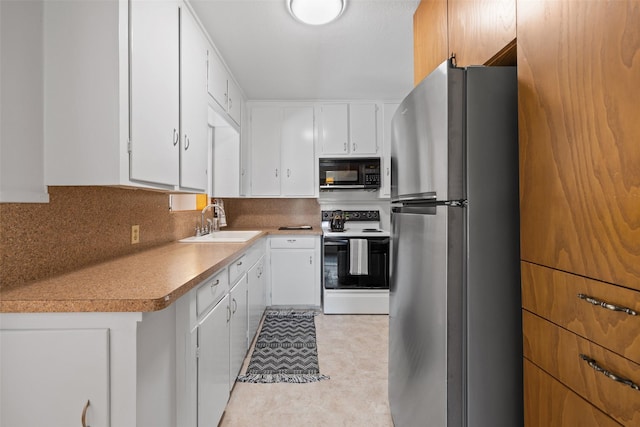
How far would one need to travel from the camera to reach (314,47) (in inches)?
91.9

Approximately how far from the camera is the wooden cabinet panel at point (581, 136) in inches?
23.7

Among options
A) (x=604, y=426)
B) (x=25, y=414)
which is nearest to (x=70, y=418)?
(x=25, y=414)

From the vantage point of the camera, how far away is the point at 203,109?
2.07 metres

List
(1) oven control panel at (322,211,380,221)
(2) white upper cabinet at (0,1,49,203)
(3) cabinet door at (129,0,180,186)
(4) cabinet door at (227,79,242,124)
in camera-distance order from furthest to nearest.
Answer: (1) oven control panel at (322,211,380,221), (4) cabinet door at (227,79,242,124), (3) cabinet door at (129,0,180,186), (2) white upper cabinet at (0,1,49,203)

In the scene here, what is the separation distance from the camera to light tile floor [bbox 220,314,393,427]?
168 cm

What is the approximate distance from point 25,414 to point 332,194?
3.23 meters

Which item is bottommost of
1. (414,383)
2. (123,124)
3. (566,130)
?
(414,383)

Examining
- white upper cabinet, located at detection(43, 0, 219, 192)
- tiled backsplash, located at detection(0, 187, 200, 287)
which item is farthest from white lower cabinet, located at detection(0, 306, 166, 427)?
white upper cabinet, located at detection(43, 0, 219, 192)

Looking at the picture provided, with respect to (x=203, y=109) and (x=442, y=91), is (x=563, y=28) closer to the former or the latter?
(x=442, y=91)

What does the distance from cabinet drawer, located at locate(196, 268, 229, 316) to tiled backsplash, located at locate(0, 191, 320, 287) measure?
1.75 feet

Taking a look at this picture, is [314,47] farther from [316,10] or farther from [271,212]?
[271,212]

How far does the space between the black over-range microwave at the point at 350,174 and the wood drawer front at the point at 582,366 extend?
2.72 meters

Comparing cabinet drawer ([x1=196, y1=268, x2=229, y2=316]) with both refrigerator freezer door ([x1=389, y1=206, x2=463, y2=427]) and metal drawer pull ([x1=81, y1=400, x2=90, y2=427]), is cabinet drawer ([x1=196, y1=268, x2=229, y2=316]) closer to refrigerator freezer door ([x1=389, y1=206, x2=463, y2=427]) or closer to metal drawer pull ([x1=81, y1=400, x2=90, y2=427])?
metal drawer pull ([x1=81, y1=400, x2=90, y2=427])

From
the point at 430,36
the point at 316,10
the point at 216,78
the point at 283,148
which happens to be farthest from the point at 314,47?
the point at 283,148
